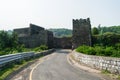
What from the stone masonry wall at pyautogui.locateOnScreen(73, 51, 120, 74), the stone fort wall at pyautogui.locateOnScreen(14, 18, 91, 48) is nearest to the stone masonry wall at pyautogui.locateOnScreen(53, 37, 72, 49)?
the stone fort wall at pyautogui.locateOnScreen(14, 18, 91, 48)

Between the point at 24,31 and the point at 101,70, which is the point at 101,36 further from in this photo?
the point at 101,70

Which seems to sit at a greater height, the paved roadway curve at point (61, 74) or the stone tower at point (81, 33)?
the stone tower at point (81, 33)

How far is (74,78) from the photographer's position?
46.3ft

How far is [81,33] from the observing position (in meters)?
60.3

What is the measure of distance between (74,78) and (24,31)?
61.7m

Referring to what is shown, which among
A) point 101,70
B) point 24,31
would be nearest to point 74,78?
point 101,70

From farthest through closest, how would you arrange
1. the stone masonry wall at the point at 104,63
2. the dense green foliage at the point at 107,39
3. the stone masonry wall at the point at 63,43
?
the stone masonry wall at the point at 63,43
the dense green foliage at the point at 107,39
the stone masonry wall at the point at 104,63

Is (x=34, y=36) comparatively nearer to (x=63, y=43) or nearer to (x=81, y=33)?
(x=63, y=43)

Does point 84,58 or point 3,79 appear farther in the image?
point 84,58

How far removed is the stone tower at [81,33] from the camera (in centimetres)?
5953

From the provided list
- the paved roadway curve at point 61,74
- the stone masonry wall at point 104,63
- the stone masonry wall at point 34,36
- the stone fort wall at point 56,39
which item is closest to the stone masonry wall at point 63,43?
the stone fort wall at point 56,39

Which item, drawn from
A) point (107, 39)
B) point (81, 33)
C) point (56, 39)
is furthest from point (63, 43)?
point (107, 39)

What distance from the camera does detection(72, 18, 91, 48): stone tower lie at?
59.5 m

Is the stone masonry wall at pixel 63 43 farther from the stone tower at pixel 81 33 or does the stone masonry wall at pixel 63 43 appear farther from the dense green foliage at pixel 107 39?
the dense green foliage at pixel 107 39
